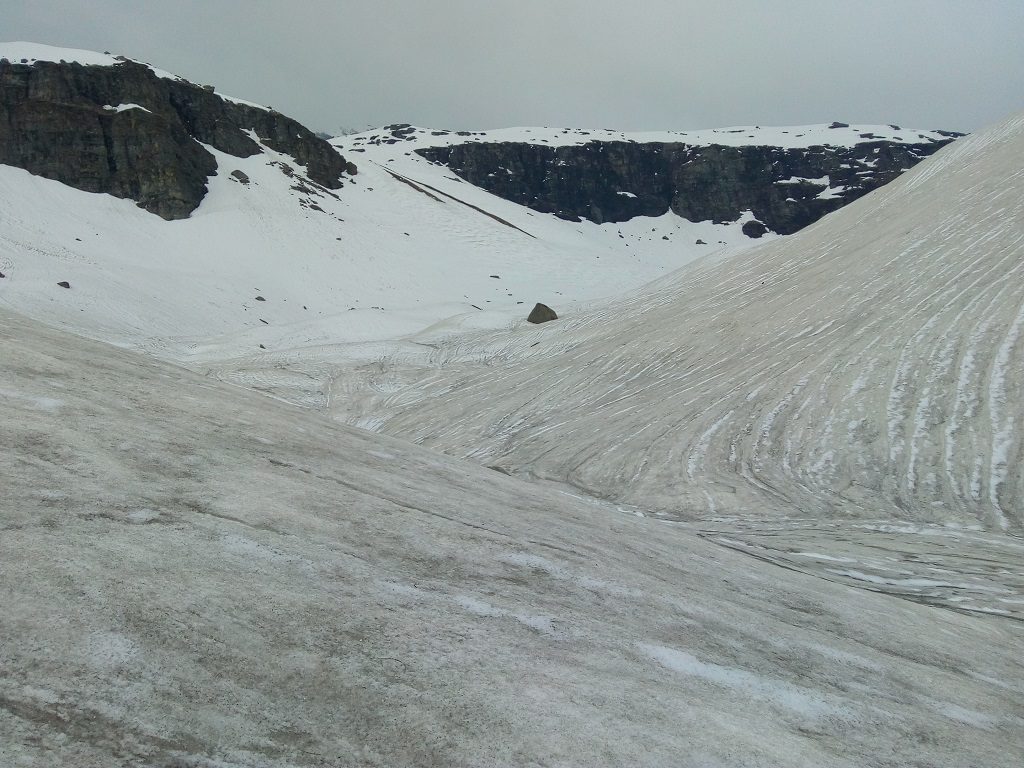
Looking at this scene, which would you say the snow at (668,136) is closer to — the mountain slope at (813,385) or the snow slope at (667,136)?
the snow slope at (667,136)

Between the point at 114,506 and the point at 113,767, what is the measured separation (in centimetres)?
172

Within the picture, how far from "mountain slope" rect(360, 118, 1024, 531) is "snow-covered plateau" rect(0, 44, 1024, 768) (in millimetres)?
88

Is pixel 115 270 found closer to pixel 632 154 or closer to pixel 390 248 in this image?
pixel 390 248

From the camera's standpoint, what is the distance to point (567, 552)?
483cm

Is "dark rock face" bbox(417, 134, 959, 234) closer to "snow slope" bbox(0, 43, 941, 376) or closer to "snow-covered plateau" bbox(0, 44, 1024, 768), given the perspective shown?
"snow slope" bbox(0, 43, 941, 376)

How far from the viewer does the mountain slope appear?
12.0m

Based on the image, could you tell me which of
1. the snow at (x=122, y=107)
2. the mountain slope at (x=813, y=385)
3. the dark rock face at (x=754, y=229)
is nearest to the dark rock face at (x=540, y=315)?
the mountain slope at (x=813, y=385)

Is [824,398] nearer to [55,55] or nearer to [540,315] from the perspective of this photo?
[540,315]

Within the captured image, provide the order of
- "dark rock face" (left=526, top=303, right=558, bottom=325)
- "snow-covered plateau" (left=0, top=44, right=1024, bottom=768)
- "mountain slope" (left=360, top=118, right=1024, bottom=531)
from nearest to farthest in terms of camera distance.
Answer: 1. "snow-covered plateau" (left=0, top=44, right=1024, bottom=768)
2. "mountain slope" (left=360, top=118, right=1024, bottom=531)
3. "dark rock face" (left=526, top=303, right=558, bottom=325)

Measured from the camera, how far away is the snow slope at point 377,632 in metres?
2.49

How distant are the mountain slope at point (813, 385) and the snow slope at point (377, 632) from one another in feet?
22.4

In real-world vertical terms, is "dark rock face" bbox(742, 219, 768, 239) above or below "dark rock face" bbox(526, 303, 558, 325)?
above

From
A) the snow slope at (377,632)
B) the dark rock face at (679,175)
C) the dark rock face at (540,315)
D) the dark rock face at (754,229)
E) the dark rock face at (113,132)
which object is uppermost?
→ the dark rock face at (679,175)

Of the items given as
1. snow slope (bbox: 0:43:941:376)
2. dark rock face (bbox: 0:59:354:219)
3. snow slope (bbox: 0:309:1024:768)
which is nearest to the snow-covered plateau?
snow slope (bbox: 0:309:1024:768)
